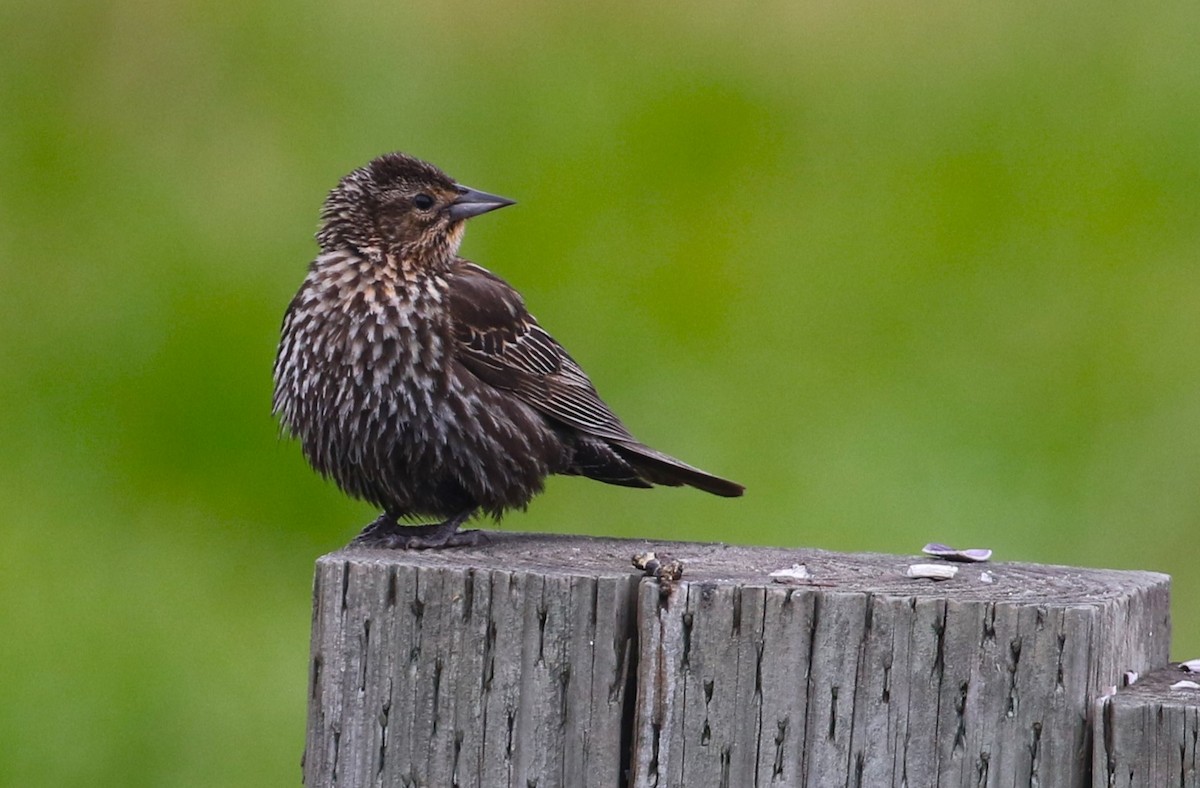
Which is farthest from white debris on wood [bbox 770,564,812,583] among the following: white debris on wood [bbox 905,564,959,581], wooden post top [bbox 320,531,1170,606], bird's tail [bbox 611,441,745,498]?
bird's tail [bbox 611,441,745,498]

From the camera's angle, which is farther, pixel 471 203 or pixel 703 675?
pixel 471 203

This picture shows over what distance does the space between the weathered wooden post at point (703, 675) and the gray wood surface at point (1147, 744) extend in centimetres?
4

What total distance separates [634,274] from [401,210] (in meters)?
2.92

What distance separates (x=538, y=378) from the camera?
4.30m

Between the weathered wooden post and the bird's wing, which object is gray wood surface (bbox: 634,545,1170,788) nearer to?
the weathered wooden post

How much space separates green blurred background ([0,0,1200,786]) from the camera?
6.32m

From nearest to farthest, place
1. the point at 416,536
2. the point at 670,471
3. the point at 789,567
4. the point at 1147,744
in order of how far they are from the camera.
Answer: the point at 1147,744
the point at 789,567
the point at 416,536
the point at 670,471

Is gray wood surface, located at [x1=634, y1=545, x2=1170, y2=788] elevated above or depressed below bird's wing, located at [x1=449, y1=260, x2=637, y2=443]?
below

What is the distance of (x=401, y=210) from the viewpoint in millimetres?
4410

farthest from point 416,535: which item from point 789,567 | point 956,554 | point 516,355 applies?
point 956,554

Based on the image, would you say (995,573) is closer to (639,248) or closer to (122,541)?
(122,541)

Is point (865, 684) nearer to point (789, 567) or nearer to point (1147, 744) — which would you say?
point (1147, 744)

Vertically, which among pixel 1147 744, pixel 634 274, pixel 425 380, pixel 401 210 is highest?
pixel 634 274

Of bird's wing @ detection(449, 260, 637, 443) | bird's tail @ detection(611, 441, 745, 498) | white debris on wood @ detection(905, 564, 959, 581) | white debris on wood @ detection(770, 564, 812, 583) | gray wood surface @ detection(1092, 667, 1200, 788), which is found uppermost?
bird's wing @ detection(449, 260, 637, 443)
